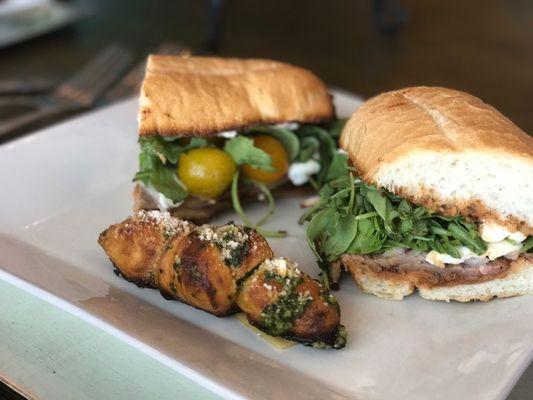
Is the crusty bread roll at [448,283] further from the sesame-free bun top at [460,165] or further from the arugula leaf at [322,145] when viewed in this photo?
the arugula leaf at [322,145]

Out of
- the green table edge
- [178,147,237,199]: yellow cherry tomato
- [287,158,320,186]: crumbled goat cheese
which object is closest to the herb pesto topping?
the green table edge

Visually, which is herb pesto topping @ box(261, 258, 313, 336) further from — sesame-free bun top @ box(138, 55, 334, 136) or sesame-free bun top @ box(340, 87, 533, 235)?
sesame-free bun top @ box(138, 55, 334, 136)

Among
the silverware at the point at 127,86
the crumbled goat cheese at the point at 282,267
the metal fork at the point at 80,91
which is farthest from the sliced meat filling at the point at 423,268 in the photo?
the silverware at the point at 127,86

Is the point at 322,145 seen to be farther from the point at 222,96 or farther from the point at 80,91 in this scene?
the point at 80,91

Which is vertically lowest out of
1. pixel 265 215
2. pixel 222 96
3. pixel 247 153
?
pixel 265 215

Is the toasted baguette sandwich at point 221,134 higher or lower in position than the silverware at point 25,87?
higher

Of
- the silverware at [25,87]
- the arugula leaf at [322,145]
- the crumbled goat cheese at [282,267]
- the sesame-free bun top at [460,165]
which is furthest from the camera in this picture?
the silverware at [25,87]

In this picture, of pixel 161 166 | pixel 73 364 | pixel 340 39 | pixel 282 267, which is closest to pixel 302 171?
pixel 161 166

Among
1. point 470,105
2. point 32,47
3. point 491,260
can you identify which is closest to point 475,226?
point 491,260
